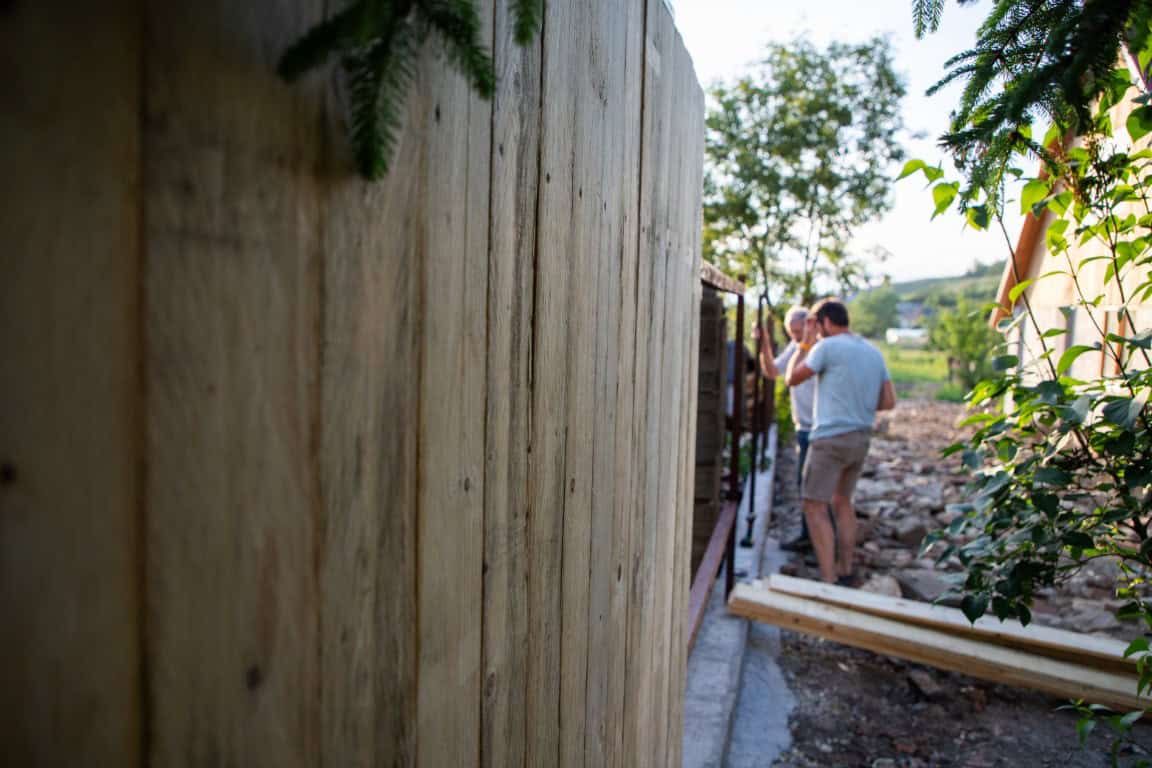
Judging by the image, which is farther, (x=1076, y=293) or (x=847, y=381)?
(x=1076, y=293)

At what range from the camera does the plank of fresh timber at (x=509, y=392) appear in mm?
987

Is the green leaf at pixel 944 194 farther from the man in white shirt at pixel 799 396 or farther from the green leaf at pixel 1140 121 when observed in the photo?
the man in white shirt at pixel 799 396

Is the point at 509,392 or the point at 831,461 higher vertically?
the point at 509,392

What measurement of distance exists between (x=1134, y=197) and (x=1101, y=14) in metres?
1.12

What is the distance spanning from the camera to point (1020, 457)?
2.36 meters

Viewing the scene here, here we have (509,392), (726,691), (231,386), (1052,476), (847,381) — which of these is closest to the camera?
(231,386)

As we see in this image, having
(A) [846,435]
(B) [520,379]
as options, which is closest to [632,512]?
(B) [520,379]

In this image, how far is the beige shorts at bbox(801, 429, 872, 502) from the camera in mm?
5574

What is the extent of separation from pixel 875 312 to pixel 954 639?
6697 cm

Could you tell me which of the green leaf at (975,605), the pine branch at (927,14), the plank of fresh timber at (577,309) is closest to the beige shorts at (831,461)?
the green leaf at (975,605)

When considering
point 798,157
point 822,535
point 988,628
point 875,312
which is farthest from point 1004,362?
point 875,312

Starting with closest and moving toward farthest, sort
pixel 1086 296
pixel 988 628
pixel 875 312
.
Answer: pixel 988 628 → pixel 1086 296 → pixel 875 312

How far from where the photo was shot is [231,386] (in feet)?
1.91

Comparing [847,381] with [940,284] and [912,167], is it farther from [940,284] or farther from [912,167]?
[940,284]
